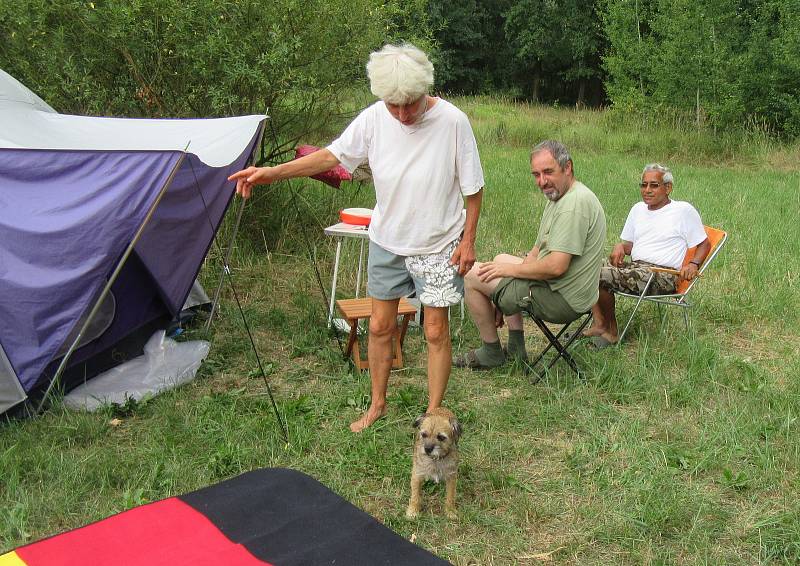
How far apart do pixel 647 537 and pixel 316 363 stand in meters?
2.32

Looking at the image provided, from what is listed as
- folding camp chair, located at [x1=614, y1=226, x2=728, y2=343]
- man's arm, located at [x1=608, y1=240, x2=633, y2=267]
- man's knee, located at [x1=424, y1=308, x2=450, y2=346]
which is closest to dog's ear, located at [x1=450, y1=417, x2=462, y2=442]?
man's knee, located at [x1=424, y1=308, x2=450, y2=346]

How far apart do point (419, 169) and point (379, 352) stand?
3.04 feet

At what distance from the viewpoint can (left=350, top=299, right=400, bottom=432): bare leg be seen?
11.9 feet

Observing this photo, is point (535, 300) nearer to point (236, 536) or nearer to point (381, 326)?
point (381, 326)

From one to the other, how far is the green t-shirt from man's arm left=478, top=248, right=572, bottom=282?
0.04 m

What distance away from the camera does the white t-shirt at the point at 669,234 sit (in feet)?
16.1

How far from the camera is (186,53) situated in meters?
6.03

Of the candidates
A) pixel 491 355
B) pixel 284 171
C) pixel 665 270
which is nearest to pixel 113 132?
pixel 284 171

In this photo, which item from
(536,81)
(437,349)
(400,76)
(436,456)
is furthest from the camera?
(536,81)

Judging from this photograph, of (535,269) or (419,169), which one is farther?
(535,269)

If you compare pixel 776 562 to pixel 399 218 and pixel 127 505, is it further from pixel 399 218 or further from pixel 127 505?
pixel 127 505

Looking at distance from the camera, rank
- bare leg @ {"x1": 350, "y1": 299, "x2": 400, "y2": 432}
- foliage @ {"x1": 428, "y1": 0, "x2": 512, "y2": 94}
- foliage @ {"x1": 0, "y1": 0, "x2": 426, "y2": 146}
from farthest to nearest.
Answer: foliage @ {"x1": 428, "y1": 0, "x2": 512, "y2": 94} → foliage @ {"x1": 0, "y1": 0, "x2": 426, "y2": 146} → bare leg @ {"x1": 350, "y1": 299, "x2": 400, "y2": 432}

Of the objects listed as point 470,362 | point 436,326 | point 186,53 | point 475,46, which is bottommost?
point 470,362

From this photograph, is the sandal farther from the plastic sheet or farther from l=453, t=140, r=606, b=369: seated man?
the plastic sheet
